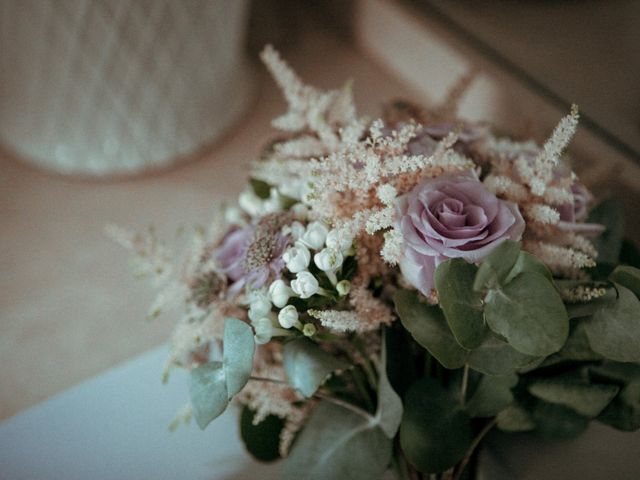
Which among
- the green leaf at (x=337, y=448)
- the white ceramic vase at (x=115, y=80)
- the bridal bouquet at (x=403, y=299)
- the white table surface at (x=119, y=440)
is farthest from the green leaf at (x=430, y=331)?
the white ceramic vase at (x=115, y=80)

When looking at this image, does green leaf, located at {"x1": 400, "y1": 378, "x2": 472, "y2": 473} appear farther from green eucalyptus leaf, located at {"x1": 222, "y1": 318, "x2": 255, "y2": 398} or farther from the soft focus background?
the soft focus background

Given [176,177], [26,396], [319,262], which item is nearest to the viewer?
[319,262]

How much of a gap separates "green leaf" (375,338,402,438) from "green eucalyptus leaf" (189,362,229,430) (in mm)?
119

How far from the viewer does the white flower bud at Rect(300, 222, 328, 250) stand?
1.45ft

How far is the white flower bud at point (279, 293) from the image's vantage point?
0.43 metres

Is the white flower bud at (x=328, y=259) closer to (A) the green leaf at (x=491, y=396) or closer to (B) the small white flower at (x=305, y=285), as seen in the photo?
(B) the small white flower at (x=305, y=285)

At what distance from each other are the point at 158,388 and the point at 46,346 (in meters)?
0.19

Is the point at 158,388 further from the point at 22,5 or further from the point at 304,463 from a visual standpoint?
the point at 22,5

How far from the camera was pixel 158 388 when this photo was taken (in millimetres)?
661

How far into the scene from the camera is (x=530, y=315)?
1.26ft

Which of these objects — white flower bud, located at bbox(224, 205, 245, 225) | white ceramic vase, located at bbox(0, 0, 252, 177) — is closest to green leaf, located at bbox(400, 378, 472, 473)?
white flower bud, located at bbox(224, 205, 245, 225)

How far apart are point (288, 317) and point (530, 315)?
0.15 m

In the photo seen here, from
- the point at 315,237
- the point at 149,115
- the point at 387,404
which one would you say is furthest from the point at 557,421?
the point at 149,115

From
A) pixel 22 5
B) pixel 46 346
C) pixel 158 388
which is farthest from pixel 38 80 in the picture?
pixel 158 388
